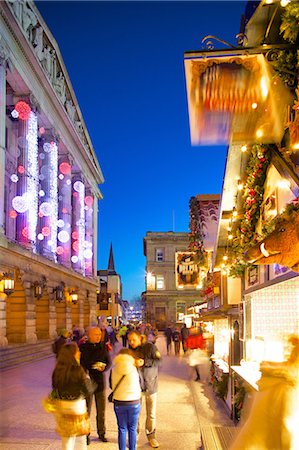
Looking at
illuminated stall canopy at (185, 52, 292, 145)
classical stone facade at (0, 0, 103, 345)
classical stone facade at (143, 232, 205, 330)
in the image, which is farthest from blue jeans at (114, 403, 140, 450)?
classical stone facade at (143, 232, 205, 330)

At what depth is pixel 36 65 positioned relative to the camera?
104 ft

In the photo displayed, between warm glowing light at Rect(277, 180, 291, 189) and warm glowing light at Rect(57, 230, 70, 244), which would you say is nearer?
warm glowing light at Rect(277, 180, 291, 189)

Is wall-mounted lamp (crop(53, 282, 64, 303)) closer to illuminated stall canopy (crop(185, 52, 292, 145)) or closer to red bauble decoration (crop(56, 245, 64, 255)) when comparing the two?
red bauble decoration (crop(56, 245, 64, 255))

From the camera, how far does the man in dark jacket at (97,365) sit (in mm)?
9078

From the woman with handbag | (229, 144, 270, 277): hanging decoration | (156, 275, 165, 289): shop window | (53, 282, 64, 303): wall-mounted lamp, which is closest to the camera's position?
the woman with handbag

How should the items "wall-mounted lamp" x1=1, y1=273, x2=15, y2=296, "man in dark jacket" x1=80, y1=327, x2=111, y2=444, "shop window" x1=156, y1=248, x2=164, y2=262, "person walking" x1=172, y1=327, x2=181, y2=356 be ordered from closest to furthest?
"man in dark jacket" x1=80, y1=327, x2=111, y2=444
"wall-mounted lamp" x1=1, y1=273, x2=15, y2=296
"person walking" x1=172, y1=327, x2=181, y2=356
"shop window" x1=156, y1=248, x2=164, y2=262

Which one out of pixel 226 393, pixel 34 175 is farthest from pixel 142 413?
pixel 34 175

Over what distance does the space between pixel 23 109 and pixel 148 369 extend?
2515 cm

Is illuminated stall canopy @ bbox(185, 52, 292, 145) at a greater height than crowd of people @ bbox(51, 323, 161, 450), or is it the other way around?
illuminated stall canopy @ bbox(185, 52, 292, 145)

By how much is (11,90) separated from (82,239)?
21.0 meters

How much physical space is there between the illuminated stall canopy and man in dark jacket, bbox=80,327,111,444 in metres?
4.95

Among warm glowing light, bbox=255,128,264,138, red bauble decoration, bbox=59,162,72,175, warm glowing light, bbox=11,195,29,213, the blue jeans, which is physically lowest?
the blue jeans

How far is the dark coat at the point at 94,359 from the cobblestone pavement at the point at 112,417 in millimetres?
1038

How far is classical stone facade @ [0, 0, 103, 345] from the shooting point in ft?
89.1
